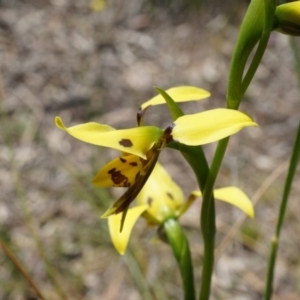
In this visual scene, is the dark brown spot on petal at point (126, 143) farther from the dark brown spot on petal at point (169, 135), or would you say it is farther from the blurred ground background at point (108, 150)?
the blurred ground background at point (108, 150)

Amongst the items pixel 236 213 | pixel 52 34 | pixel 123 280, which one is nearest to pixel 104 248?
pixel 123 280

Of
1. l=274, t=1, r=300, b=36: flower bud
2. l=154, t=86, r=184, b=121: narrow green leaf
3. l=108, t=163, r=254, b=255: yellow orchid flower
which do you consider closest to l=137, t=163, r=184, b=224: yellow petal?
l=108, t=163, r=254, b=255: yellow orchid flower

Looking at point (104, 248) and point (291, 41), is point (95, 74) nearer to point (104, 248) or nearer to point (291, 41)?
point (104, 248)

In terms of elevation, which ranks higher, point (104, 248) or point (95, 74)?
point (95, 74)

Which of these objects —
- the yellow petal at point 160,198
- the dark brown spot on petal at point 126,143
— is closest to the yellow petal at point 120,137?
the dark brown spot on petal at point 126,143

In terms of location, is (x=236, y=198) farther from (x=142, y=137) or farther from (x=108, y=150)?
(x=108, y=150)

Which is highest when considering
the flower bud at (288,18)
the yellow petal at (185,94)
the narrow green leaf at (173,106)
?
the flower bud at (288,18)

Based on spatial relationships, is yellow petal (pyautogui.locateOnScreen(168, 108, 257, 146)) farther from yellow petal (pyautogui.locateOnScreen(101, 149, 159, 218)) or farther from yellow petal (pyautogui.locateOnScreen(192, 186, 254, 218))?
yellow petal (pyautogui.locateOnScreen(192, 186, 254, 218))
